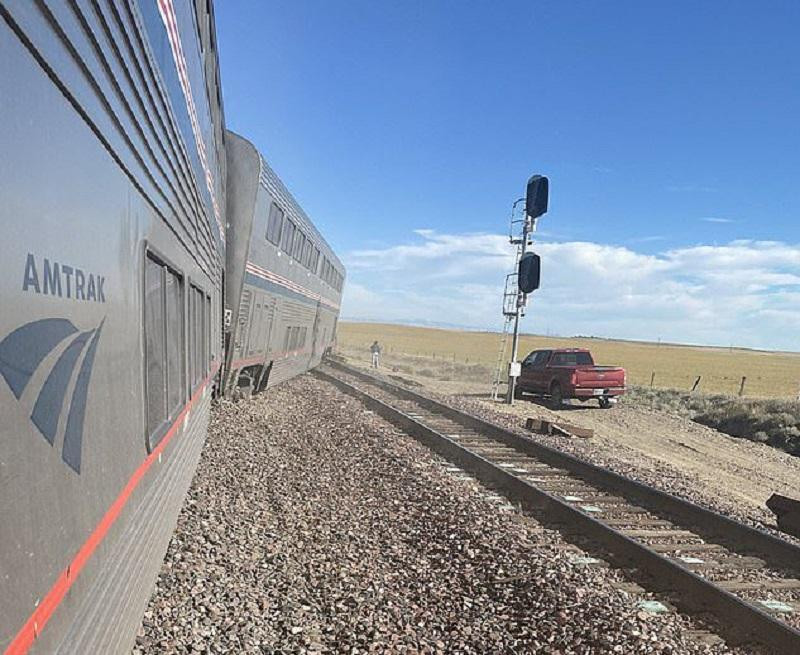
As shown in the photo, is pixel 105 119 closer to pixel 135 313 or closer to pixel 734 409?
pixel 135 313

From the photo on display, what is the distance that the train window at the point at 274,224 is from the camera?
12.4 meters

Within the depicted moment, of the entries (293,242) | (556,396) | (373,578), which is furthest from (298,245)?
(373,578)

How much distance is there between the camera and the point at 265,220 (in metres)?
12.0

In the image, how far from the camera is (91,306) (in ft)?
7.06

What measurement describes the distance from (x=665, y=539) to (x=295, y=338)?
11.9 m

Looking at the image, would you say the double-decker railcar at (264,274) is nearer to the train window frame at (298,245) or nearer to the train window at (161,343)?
the train window frame at (298,245)

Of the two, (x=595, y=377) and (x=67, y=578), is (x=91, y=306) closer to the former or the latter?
(x=67, y=578)

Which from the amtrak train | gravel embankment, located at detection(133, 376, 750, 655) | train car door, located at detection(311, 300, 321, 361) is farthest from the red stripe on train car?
train car door, located at detection(311, 300, 321, 361)

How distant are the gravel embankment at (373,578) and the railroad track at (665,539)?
34cm

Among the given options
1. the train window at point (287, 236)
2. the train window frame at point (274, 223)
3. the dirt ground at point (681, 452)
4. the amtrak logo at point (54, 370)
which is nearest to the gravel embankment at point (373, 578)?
the amtrak logo at point (54, 370)

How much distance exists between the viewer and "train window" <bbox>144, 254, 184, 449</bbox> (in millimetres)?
3441

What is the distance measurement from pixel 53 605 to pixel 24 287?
35.3 inches

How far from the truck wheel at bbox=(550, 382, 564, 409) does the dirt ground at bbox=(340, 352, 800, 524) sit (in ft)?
1.18

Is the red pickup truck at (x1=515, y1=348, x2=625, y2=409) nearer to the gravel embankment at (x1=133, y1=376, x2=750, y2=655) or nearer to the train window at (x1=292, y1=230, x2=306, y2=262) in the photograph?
the train window at (x1=292, y1=230, x2=306, y2=262)
